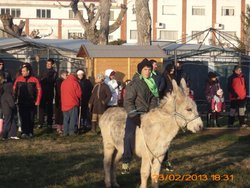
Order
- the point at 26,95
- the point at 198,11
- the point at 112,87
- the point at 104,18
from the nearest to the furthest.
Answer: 1. the point at 26,95
2. the point at 112,87
3. the point at 104,18
4. the point at 198,11

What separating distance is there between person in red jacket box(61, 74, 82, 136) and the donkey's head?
349 inches

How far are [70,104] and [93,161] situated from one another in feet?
17.1

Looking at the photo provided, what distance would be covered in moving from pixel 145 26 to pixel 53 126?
25.8 ft

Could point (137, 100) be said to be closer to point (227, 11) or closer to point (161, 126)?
point (161, 126)

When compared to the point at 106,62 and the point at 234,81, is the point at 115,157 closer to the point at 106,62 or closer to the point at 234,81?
the point at 234,81

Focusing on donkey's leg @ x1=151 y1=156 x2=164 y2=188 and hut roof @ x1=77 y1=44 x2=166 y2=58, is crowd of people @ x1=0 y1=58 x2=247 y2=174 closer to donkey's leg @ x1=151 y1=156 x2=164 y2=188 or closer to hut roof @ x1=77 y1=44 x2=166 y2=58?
hut roof @ x1=77 y1=44 x2=166 y2=58

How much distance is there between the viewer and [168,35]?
75.1 meters

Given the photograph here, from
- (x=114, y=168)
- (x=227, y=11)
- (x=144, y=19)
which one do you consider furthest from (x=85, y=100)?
(x=227, y=11)

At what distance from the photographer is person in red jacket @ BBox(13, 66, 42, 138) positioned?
55.7ft

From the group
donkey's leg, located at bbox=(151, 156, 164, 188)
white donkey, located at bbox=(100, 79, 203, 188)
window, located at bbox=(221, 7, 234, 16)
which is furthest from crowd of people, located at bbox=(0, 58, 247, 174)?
window, located at bbox=(221, 7, 234, 16)

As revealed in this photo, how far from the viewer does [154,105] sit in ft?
32.3

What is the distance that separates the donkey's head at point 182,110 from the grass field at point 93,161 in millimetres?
1499

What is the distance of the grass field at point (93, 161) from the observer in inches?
418

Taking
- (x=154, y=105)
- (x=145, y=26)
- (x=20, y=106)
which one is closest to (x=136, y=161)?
(x=154, y=105)
